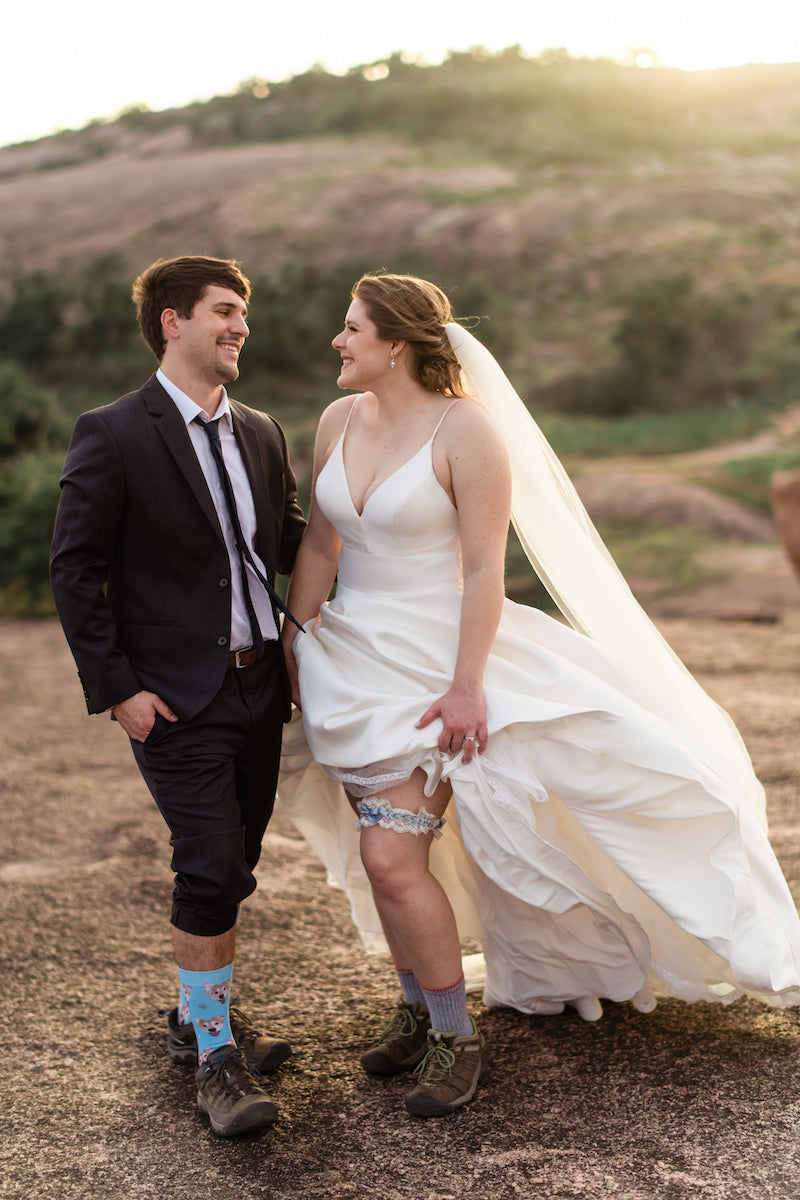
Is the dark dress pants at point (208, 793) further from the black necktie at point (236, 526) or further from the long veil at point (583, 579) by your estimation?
the long veil at point (583, 579)

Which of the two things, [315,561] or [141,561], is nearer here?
[141,561]

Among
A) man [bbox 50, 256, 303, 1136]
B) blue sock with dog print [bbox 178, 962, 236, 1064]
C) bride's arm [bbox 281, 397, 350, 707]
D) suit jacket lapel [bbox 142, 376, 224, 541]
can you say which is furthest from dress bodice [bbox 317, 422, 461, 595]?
blue sock with dog print [bbox 178, 962, 236, 1064]

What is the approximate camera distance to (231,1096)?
8.02 feet

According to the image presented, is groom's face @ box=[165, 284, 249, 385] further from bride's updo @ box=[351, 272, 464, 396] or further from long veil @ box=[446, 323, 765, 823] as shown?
long veil @ box=[446, 323, 765, 823]

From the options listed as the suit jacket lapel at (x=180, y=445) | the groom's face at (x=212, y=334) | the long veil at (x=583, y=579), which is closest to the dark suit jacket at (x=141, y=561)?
the suit jacket lapel at (x=180, y=445)

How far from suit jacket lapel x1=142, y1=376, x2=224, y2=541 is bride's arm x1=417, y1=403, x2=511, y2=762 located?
56 centimetres

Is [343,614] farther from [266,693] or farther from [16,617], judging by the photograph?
[16,617]

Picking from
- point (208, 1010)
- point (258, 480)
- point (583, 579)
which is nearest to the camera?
point (208, 1010)

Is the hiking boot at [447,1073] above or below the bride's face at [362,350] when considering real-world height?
below

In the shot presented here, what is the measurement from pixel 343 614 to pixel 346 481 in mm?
330

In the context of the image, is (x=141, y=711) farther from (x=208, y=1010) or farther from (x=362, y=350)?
(x=362, y=350)

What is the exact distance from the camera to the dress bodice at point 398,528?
262 centimetres

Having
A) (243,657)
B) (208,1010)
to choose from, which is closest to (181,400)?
(243,657)

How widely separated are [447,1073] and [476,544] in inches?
47.5
